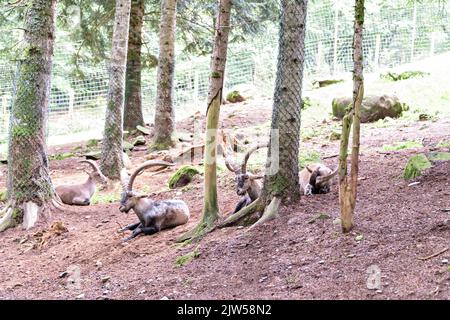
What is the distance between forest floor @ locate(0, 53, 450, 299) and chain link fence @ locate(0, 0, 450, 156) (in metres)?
11.7

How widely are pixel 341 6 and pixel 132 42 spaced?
33.7 ft

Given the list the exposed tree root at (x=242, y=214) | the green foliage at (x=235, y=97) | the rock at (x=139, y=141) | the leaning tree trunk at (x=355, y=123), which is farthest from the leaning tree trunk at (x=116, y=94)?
the green foliage at (x=235, y=97)

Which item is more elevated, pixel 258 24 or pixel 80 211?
pixel 258 24

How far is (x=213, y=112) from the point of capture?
20.5ft

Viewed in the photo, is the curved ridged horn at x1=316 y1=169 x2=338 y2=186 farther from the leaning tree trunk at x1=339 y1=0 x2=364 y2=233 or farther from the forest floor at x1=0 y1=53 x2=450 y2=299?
the leaning tree trunk at x1=339 y1=0 x2=364 y2=233

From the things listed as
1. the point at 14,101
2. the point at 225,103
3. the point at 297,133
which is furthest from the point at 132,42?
the point at 297,133

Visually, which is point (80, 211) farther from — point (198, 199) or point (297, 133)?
point (297, 133)

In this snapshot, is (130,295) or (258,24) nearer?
(130,295)

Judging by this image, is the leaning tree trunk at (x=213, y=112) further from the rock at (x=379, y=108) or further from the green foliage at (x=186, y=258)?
the rock at (x=379, y=108)

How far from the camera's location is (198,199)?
8.66 m

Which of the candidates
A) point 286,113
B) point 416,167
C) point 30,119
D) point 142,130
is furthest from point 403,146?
point 142,130

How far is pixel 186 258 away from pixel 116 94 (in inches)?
214

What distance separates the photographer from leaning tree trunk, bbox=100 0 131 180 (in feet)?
34.1

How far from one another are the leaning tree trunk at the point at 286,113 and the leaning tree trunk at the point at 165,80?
643 cm
